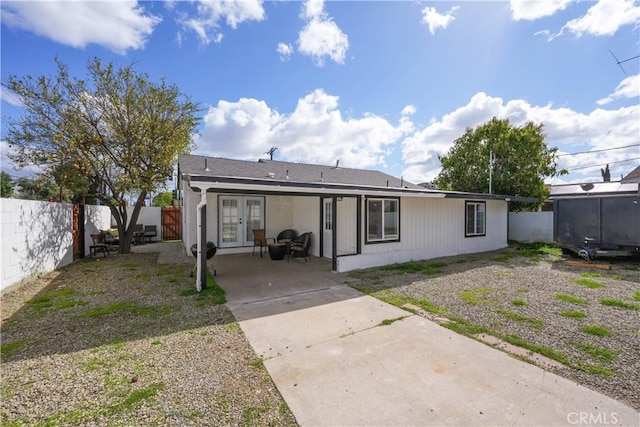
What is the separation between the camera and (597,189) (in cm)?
1633

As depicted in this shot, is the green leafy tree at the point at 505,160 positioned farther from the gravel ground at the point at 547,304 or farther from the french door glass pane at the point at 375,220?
the french door glass pane at the point at 375,220

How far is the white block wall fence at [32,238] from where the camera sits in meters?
5.28

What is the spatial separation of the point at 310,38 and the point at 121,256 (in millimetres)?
9777

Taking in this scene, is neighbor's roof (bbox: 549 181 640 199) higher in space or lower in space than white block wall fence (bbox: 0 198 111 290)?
higher

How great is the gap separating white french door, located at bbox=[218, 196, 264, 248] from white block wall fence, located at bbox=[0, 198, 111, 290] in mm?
4250

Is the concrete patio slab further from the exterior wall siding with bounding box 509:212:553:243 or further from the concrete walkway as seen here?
the exterior wall siding with bounding box 509:212:553:243

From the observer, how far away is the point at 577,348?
321 cm

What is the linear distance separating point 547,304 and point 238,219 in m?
9.06

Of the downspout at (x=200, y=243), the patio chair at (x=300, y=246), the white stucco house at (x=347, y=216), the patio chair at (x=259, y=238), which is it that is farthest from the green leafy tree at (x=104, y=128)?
the downspout at (x=200, y=243)

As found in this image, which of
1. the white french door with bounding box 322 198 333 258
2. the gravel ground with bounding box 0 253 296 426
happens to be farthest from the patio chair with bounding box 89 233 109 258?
the white french door with bounding box 322 198 333 258

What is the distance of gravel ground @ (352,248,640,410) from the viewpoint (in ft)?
9.29

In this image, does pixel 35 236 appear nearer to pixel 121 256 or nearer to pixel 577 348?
pixel 121 256

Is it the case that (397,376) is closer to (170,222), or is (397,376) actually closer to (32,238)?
(32,238)

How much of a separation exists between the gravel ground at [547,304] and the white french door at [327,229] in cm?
185
